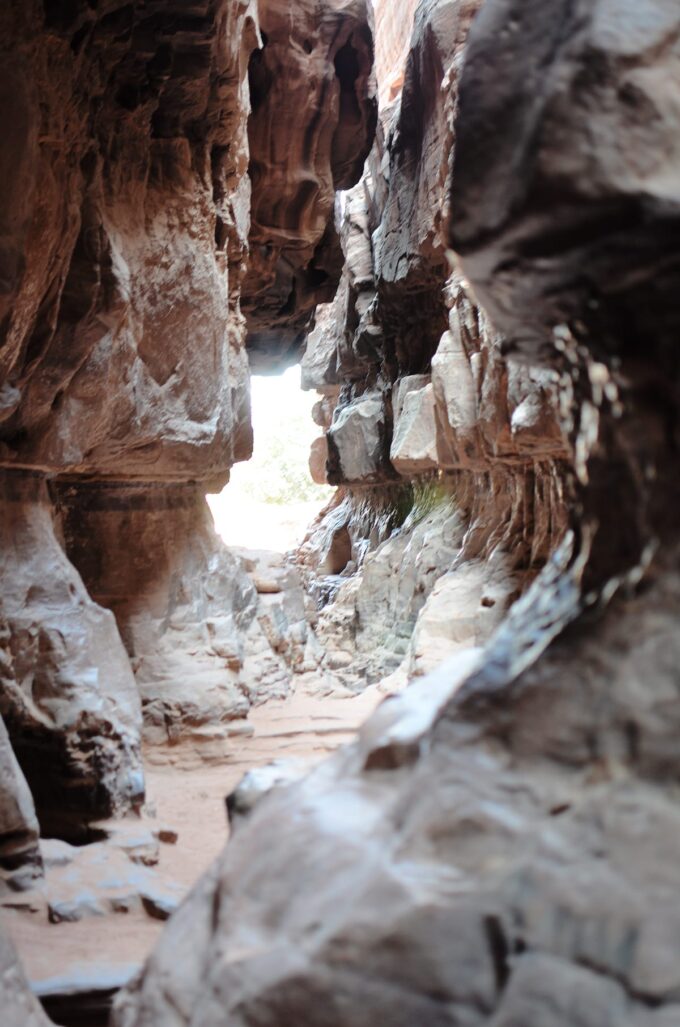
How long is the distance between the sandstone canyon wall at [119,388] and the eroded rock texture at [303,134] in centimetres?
12

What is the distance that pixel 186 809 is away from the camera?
5762 mm

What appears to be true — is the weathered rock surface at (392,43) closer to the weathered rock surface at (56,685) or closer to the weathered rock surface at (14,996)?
the weathered rock surface at (56,685)

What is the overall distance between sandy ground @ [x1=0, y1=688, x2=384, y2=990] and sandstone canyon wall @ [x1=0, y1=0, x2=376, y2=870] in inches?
12.3

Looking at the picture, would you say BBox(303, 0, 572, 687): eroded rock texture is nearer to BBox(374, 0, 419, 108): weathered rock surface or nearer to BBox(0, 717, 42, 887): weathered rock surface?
BBox(374, 0, 419, 108): weathered rock surface

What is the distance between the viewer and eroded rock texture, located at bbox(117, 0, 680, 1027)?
4.00ft

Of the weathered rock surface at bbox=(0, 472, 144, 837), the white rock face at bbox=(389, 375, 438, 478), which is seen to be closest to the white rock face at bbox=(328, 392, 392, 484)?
the white rock face at bbox=(389, 375, 438, 478)

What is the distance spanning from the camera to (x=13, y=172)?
3.49 meters

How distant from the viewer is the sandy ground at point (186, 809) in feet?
11.6

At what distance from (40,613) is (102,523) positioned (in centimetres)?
200

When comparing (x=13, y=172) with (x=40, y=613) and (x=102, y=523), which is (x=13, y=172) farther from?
(x=102, y=523)

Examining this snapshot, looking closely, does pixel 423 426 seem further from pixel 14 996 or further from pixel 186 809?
pixel 14 996

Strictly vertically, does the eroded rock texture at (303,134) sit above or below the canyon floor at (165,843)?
above

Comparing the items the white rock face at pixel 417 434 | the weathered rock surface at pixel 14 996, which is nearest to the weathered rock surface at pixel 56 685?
the weathered rock surface at pixel 14 996

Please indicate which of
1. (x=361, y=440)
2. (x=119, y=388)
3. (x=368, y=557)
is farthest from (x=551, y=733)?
(x=361, y=440)
